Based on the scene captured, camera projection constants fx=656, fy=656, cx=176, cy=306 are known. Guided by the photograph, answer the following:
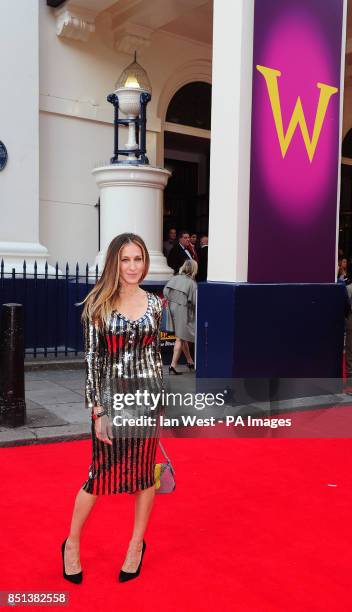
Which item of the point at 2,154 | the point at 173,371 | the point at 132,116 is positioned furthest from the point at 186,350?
the point at 2,154

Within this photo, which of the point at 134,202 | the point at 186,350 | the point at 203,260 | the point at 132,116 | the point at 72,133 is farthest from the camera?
the point at 72,133

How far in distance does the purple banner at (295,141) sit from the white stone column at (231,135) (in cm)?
11

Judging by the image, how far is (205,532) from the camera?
12.9 ft

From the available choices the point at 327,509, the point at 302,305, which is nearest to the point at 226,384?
the point at 302,305

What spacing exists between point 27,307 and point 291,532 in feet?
22.4

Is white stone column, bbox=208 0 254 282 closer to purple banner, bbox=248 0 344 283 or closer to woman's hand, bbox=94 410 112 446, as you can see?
purple banner, bbox=248 0 344 283

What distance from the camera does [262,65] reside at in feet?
23.8

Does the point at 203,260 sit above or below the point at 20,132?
below

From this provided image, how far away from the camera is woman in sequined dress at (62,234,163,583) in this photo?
315 cm

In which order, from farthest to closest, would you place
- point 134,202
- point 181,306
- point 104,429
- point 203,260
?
point 203,260
point 134,202
point 181,306
point 104,429

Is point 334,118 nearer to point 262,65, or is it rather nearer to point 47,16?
point 262,65

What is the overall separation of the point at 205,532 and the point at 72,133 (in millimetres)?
9462

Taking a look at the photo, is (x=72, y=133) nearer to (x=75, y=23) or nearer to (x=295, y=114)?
(x=75, y=23)

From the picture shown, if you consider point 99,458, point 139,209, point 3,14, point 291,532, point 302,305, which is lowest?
point 291,532
